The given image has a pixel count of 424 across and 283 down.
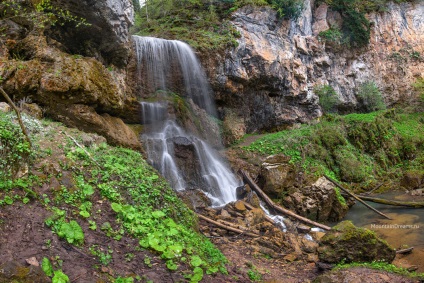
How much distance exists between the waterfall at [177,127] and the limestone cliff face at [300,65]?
1105 millimetres

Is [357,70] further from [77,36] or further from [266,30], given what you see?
[77,36]

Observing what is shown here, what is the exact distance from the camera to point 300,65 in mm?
19875

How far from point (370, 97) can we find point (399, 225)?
17.3 metres

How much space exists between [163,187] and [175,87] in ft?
31.9

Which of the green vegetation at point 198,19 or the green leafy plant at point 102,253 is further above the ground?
the green vegetation at point 198,19

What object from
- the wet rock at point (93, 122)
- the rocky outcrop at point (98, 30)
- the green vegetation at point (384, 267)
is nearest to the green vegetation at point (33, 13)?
the rocky outcrop at point (98, 30)

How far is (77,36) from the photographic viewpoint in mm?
9727

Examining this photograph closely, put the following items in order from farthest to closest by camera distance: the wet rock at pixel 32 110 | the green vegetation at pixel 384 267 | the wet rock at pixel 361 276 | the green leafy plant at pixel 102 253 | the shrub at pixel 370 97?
1. the shrub at pixel 370 97
2. the wet rock at pixel 32 110
3. the green vegetation at pixel 384 267
4. the wet rock at pixel 361 276
5. the green leafy plant at pixel 102 253

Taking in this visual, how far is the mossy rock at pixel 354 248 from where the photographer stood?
5887 millimetres

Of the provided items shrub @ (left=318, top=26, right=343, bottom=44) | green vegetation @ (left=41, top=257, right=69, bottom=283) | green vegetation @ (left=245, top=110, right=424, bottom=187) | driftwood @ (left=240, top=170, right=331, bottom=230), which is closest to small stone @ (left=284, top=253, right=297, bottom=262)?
driftwood @ (left=240, top=170, right=331, bottom=230)

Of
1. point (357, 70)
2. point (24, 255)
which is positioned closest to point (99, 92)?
point (24, 255)

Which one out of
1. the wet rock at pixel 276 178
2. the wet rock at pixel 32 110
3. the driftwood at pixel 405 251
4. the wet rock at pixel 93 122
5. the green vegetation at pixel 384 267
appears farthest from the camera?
the wet rock at pixel 276 178

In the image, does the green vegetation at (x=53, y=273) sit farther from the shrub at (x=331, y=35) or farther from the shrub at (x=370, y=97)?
the shrub at (x=370, y=97)

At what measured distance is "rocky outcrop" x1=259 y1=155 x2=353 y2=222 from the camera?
33.5 feet
